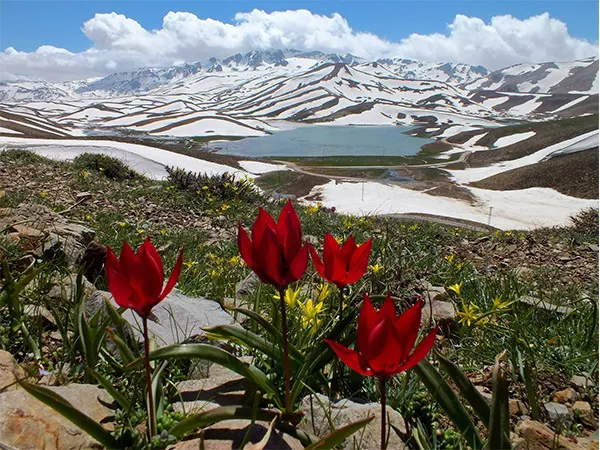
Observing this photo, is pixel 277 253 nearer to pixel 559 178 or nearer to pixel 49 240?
pixel 49 240

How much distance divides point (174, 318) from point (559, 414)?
1734 millimetres

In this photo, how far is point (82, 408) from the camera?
149 centimetres

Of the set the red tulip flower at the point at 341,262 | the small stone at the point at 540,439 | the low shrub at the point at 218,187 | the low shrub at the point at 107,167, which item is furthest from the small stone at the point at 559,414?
the low shrub at the point at 107,167

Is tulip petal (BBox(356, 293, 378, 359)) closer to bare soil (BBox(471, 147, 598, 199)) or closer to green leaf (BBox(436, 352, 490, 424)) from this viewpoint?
green leaf (BBox(436, 352, 490, 424))

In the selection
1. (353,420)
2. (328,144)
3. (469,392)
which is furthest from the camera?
(328,144)

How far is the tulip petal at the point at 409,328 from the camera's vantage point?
1.08 m

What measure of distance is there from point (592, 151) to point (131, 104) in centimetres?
18095

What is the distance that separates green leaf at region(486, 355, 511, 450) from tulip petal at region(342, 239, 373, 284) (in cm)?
48

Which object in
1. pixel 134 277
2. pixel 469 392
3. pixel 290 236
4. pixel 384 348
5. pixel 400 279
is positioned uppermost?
pixel 290 236

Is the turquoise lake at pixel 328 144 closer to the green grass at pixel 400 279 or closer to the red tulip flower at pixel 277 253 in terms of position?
the green grass at pixel 400 279

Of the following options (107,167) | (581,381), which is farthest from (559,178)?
(581,381)

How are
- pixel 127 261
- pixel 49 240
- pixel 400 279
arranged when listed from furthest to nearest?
pixel 400 279 < pixel 49 240 < pixel 127 261

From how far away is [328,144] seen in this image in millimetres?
80375

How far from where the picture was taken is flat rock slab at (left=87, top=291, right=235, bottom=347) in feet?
6.81
